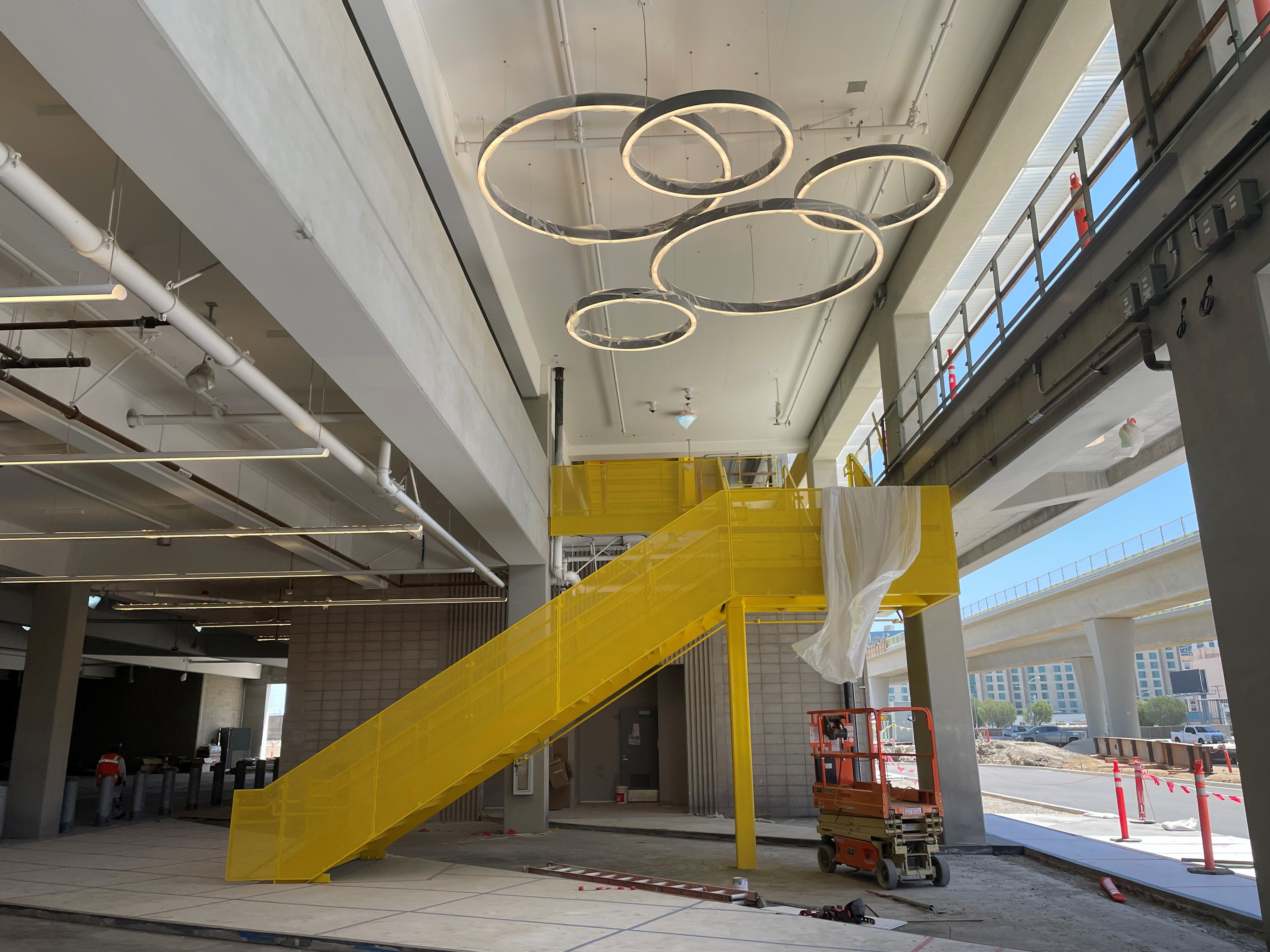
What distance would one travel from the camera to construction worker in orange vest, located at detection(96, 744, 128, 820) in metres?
19.1

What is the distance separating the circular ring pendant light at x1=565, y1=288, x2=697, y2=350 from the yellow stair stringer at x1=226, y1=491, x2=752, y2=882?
2.55 metres

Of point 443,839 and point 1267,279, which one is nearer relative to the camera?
point 1267,279

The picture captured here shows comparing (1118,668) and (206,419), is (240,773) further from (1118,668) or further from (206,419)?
(1118,668)

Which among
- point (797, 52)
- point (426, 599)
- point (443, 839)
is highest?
point (797, 52)

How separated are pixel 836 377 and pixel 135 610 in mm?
20598

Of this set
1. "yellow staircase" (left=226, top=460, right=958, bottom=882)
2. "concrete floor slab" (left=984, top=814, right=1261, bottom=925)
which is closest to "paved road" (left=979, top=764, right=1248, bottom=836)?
"concrete floor slab" (left=984, top=814, right=1261, bottom=925)

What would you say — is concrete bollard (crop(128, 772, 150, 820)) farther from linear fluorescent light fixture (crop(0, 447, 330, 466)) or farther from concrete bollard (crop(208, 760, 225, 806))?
linear fluorescent light fixture (crop(0, 447, 330, 466))

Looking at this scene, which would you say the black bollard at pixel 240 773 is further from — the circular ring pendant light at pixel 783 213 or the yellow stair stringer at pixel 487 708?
the circular ring pendant light at pixel 783 213

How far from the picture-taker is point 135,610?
2473cm

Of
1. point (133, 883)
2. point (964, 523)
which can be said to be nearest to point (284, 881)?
point (133, 883)

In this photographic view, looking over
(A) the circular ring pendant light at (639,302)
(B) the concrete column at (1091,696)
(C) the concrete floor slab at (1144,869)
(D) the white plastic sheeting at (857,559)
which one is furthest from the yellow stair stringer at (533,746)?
(B) the concrete column at (1091,696)

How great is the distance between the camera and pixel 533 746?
14.2 meters

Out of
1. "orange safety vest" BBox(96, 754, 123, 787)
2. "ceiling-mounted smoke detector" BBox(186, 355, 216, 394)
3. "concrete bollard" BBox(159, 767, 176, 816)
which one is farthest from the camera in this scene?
"concrete bollard" BBox(159, 767, 176, 816)

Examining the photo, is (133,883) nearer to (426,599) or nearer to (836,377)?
(426,599)
